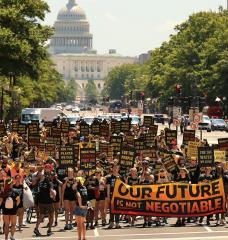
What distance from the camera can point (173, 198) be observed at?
2612cm

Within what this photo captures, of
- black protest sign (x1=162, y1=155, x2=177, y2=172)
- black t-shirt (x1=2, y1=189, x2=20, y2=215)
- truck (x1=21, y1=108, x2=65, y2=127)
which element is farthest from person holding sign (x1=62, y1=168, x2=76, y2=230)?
truck (x1=21, y1=108, x2=65, y2=127)

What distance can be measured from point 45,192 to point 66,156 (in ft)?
19.9

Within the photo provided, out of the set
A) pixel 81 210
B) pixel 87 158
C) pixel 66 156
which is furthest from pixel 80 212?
pixel 66 156

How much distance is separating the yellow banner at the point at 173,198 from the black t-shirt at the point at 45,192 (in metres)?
1.37

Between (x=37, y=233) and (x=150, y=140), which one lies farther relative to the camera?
(x=150, y=140)

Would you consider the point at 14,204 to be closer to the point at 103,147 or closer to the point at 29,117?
the point at 103,147

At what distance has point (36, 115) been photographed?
81.6m

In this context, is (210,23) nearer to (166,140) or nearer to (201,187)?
(166,140)

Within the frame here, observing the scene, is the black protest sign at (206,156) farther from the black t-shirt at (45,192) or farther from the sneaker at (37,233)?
the sneaker at (37,233)

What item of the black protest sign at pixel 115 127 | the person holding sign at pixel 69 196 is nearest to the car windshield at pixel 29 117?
the black protest sign at pixel 115 127

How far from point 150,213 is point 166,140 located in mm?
18637

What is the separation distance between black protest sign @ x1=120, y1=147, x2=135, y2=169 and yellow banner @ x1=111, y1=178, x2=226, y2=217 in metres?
4.37

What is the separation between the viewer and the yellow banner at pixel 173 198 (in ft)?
85.8

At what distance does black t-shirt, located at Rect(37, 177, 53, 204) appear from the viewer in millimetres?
26094
